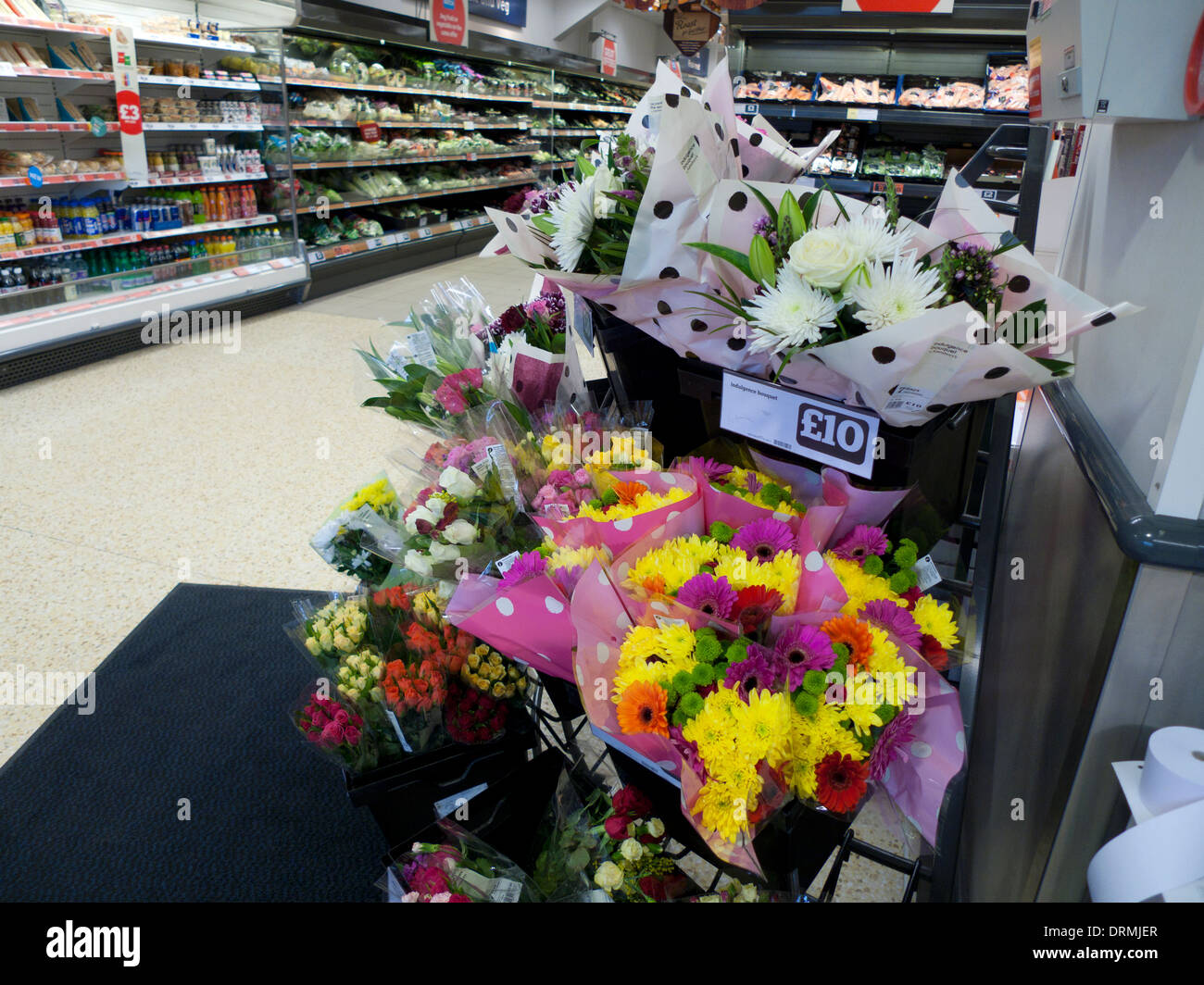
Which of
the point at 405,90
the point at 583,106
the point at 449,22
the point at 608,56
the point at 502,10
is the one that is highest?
the point at 608,56

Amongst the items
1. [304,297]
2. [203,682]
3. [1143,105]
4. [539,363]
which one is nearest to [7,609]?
[203,682]

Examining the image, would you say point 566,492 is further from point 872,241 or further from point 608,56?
point 608,56

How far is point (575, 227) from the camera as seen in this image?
1.05 metres

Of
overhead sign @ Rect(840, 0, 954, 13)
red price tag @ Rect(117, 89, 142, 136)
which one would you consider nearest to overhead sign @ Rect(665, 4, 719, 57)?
overhead sign @ Rect(840, 0, 954, 13)

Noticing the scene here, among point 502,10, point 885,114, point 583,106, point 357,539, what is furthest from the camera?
point 583,106

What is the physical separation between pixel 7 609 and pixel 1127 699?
3050 mm

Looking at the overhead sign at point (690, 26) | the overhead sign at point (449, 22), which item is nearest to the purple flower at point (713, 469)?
the overhead sign at point (449, 22)

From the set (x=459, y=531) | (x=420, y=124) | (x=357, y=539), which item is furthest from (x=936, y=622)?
(x=420, y=124)

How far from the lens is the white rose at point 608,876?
101 cm

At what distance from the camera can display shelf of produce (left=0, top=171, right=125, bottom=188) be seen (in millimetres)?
4230

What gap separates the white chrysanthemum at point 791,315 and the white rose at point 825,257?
0.06 ft

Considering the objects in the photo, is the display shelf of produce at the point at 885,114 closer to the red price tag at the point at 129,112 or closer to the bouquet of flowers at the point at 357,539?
the bouquet of flowers at the point at 357,539

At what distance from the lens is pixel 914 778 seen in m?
0.84

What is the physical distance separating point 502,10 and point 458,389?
8838mm
